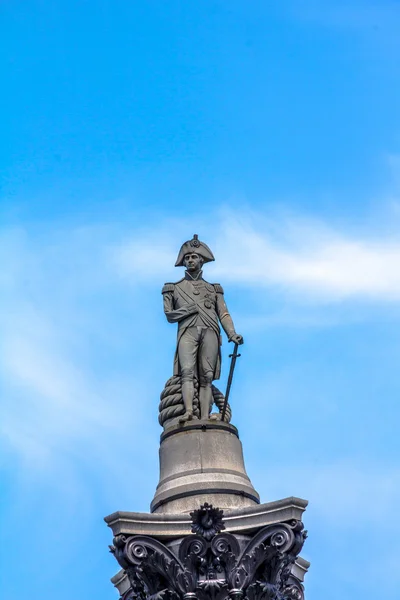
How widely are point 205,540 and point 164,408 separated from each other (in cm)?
472

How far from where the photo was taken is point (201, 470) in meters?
21.9

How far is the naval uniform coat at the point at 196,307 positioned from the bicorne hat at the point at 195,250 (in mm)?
435

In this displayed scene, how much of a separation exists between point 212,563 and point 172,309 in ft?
22.3

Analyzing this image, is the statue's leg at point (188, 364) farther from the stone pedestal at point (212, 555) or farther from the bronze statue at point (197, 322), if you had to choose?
the stone pedestal at point (212, 555)

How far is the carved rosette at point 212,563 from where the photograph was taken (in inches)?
769

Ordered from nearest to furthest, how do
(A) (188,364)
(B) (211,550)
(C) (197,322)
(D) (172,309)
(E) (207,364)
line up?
1. (B) (211,550)
2. (A) (188,364)
3. (E) (207,364)
4. (C) (197,322)
5. (D) (172,309)

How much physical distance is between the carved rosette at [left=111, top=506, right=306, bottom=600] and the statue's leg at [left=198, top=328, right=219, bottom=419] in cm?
419

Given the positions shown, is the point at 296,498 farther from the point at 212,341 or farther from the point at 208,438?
the point at 212,341

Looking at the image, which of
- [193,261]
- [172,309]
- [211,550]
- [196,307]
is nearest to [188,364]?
[196,307]

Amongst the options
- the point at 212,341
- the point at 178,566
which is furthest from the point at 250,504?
the point at 212,341

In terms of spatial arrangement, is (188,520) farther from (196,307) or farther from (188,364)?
(196,307)

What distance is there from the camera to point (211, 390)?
78.8 ft

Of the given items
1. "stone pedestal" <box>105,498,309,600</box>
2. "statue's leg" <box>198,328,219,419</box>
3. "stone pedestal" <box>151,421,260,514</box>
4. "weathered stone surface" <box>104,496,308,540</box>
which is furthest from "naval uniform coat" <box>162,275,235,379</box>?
"stone pedestal" <box>105,498,309,600</box>

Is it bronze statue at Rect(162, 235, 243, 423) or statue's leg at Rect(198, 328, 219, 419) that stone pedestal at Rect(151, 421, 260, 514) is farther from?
statue's leg at Rect(198, 328, 219, 419)
